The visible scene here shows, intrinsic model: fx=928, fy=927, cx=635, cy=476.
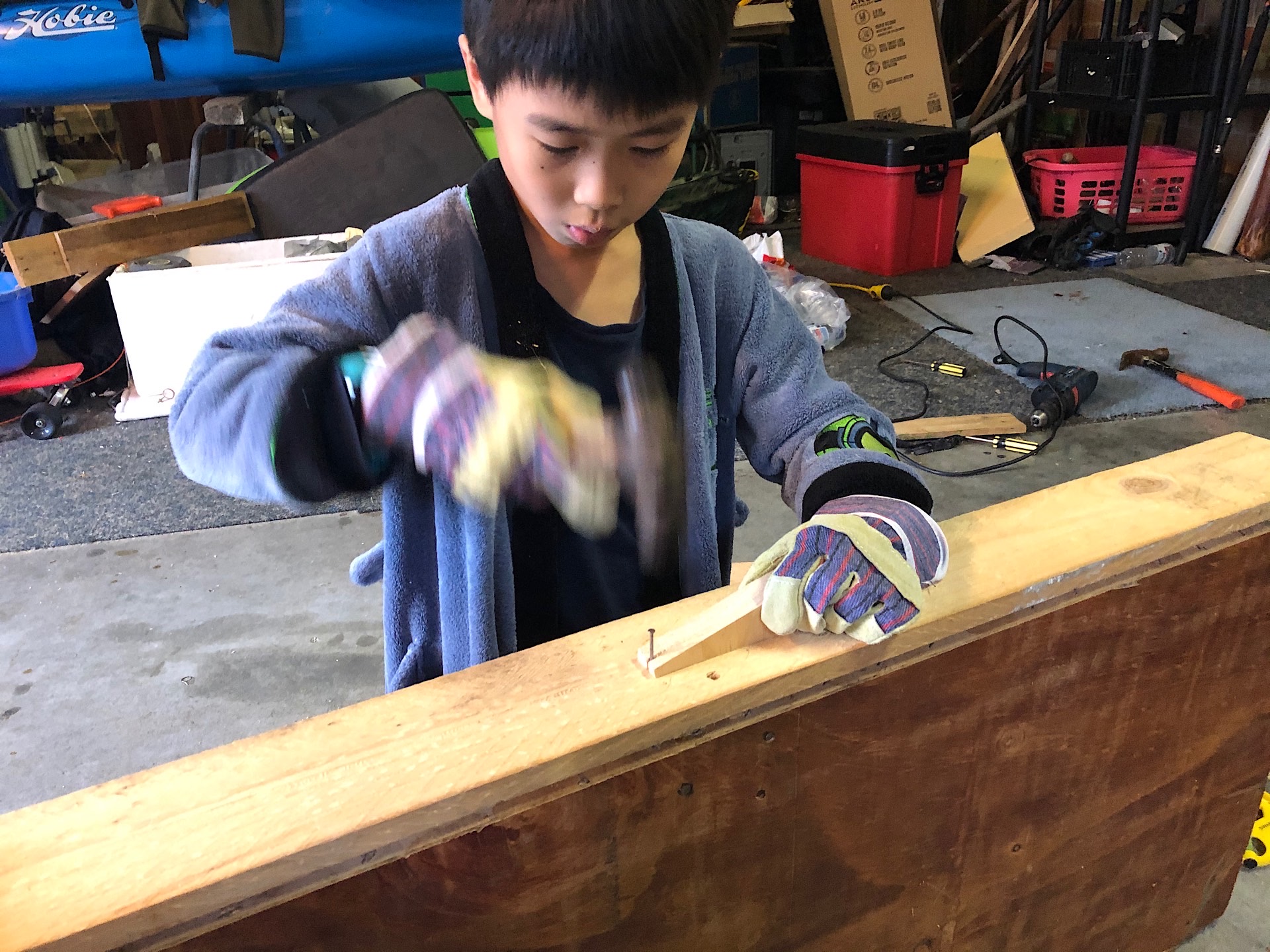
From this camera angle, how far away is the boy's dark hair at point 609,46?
1.73ft

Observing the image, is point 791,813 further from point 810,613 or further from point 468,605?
point 468,605

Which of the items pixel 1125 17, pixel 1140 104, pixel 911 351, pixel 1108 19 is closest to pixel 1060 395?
pixel 911 351

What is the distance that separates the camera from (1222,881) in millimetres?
891

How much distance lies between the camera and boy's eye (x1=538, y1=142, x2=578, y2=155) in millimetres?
582

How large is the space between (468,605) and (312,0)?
9.10 feet

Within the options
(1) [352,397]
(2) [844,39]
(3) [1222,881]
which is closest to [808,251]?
(2) [844,39]

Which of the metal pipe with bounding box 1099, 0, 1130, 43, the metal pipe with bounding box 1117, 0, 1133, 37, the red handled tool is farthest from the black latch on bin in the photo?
the red handled tool

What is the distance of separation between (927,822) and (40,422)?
2.42m

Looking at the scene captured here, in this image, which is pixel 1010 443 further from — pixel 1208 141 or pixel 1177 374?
pixel 1208 141

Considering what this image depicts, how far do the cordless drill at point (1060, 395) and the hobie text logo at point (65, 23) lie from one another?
9.29ft

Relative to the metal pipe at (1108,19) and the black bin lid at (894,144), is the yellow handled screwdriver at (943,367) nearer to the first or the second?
the black bin lid at (894,144)

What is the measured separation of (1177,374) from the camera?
238 cm

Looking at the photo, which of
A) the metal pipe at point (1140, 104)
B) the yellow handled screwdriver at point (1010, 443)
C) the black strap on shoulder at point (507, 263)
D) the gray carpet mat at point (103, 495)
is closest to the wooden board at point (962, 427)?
the yellow handled screwdriver at point (1010, 443)

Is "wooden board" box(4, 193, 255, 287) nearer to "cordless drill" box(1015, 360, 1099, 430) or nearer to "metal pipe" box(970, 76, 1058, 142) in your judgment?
"cordless drill" box(1015, 360, 1099, 430)
